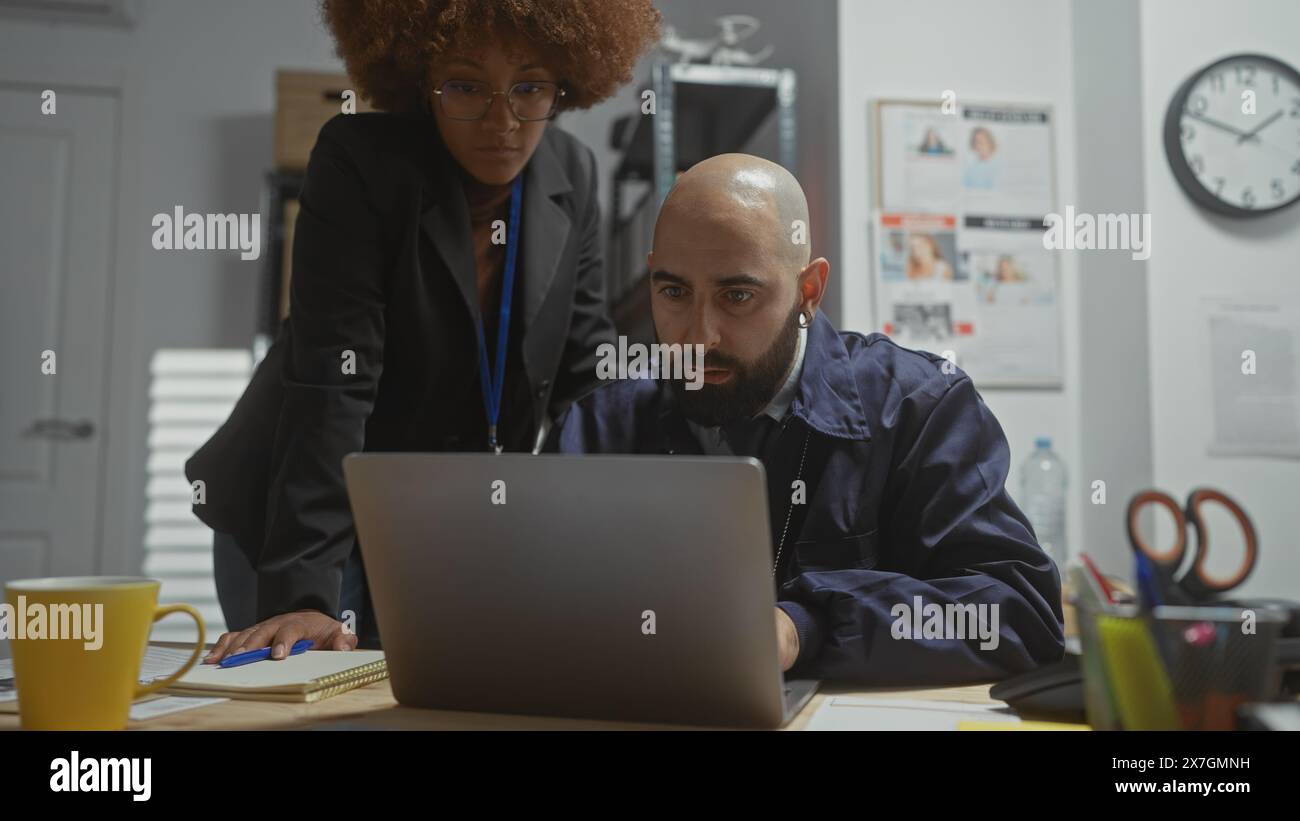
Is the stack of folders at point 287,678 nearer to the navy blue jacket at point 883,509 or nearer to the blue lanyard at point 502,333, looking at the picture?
the navy blue jacket at point 883,509

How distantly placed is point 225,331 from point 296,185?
65 cm

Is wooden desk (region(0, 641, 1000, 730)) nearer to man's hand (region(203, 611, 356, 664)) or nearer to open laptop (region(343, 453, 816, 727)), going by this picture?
open laptop (region(343, 453, 816, 727))

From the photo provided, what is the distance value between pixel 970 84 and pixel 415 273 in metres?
1.75

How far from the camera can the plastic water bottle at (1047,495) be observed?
258 centimetres

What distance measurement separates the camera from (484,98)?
4.30 ft

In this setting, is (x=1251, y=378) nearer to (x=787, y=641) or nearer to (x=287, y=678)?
(x=787, y=641)

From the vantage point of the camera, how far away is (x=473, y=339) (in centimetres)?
146

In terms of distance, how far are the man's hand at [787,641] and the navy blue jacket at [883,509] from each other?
0.5 inches

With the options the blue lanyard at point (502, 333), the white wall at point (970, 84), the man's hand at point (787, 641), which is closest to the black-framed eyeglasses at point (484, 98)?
the blue lanyard at point (502, 333)

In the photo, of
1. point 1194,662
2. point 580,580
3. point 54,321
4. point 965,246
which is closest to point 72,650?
point 580,580

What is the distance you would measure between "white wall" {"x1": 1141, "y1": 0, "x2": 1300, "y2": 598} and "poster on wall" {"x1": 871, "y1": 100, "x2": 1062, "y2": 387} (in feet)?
0.79
